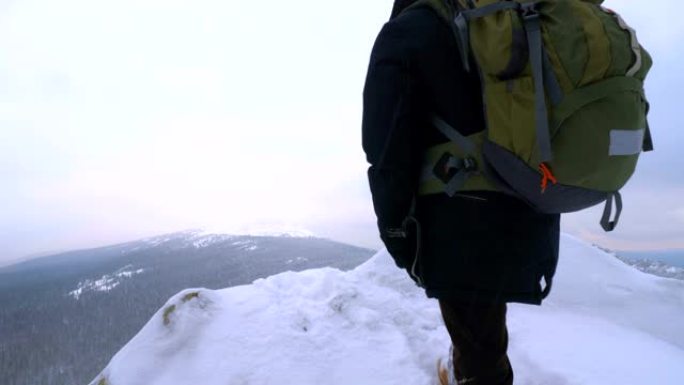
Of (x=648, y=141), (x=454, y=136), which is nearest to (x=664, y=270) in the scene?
(x=648, y=141)

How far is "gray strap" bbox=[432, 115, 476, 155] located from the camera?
2.42 m

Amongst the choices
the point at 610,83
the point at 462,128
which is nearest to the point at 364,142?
the point at 462,128

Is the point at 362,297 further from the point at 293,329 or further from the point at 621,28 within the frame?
the point at 621,28

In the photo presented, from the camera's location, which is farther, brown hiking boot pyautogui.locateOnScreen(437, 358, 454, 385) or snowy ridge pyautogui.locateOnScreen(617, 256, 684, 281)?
snowy ridge pyautogui.locateOnScreen(617, 256, 684, 281)

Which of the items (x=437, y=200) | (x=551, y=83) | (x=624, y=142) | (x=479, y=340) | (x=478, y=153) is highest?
(x=551, y=83)

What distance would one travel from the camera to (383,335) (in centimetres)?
559

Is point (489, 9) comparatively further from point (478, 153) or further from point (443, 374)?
point (443, 374)

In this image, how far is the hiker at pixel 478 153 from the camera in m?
2.10

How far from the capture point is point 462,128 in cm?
245

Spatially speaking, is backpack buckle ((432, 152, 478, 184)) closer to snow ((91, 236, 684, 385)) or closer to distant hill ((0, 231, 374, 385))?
snow ((91, 236, 684, 385))

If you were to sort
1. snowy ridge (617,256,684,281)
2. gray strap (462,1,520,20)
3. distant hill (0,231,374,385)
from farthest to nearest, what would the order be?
distant hill (0,231,374,385) < snowy ridge (617,256,684,281) < gray strap (462,1,520,20)

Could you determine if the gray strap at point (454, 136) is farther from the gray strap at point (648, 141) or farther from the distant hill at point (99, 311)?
the distant hill at point (99, 311)

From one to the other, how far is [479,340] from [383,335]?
296 cm

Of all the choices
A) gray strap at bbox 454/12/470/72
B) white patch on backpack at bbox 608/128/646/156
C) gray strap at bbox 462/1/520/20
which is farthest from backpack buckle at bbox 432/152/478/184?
gray strap at bbox 462/1/520/20
